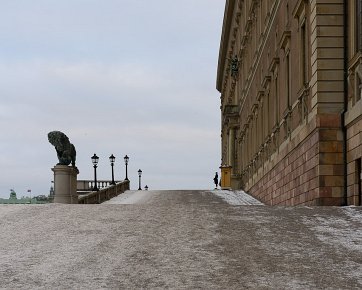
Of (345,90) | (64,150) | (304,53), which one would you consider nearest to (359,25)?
(345,90)

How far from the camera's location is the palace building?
1875cm

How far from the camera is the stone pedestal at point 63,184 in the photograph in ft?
114

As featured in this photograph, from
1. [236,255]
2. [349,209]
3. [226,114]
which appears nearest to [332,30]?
[349,209]

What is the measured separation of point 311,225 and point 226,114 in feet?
143

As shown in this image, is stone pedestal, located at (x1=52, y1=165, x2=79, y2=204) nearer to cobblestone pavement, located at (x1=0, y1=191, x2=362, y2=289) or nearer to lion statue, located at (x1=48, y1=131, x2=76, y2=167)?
lion statue, located at (x1=48, y1=131, x2=76, y2=167)

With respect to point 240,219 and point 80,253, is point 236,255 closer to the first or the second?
point 80,253

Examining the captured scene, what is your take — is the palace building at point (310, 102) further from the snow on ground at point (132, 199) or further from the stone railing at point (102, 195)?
the stone railing at point (102, 195)

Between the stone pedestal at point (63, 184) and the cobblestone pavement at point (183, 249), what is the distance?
1932 cm

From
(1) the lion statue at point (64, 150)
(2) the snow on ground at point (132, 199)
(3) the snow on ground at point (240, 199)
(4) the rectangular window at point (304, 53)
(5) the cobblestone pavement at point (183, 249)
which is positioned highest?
(4) the rectangular window at point (304, 53)

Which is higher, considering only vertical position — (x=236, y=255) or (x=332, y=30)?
(x=332, y=30)

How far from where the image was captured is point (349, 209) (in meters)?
15.7

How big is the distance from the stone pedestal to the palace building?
8.66m

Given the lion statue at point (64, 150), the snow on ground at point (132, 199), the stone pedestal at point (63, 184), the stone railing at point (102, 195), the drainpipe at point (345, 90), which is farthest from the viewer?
the snow on ground at point (132, 199)

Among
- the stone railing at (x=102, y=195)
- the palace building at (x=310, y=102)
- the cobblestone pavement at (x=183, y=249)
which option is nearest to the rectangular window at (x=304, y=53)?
the palace building at (x=310, y=102)
